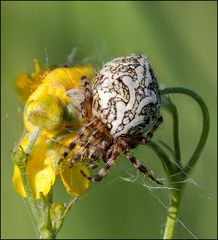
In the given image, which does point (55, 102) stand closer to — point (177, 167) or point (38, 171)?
point (38, 171)


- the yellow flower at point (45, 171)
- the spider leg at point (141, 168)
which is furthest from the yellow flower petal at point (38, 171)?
the spider leg at point (141, 168)

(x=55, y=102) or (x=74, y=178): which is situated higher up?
(x=55, y=102)

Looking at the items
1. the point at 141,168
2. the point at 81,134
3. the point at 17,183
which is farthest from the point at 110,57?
the point at 17,183

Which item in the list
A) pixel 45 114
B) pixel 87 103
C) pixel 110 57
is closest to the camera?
pixel 45 114

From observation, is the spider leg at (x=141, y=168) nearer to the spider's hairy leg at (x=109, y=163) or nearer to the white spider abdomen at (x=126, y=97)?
the spider's hairy leg at (x=109, y=163)

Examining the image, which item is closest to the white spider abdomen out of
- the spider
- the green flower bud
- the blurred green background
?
the spider

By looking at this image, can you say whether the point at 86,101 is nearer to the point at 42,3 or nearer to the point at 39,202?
the point at 39,202

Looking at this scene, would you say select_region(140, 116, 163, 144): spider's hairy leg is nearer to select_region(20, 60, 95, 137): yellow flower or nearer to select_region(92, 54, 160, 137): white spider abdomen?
select_region(92, 54, 160, 137): white spider abdomen
